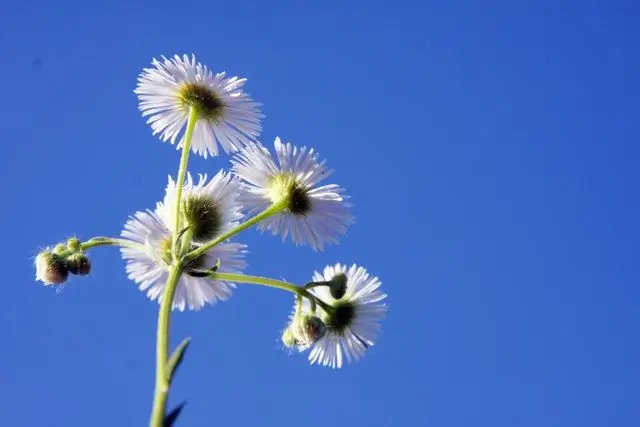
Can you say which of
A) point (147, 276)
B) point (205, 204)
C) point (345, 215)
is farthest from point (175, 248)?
point (345, 215)

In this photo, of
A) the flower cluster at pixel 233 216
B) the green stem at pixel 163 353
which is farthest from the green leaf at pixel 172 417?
the flower cluster at pixel 233 216

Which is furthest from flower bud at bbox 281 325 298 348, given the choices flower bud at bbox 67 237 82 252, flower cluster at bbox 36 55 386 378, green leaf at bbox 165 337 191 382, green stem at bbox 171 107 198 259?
green leaf at bbox 165 337 191 382

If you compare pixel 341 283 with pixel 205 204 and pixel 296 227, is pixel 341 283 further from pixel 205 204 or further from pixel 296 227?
pixel 205 204

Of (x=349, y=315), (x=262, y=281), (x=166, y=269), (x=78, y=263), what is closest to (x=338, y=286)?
(x=349, y=315)

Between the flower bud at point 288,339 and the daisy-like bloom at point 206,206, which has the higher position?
the daisy-like bloom at point 206,206

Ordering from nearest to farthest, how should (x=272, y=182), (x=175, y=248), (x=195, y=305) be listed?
(x=175, y=248)
(x=195, y=305)
(x=272, y=182)

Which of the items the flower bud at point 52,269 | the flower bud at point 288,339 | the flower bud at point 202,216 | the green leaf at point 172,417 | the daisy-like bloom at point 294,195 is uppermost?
the daisy-like bloom at point 294,195

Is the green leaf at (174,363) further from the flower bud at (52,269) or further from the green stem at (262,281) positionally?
the flower bud at (52,269)
